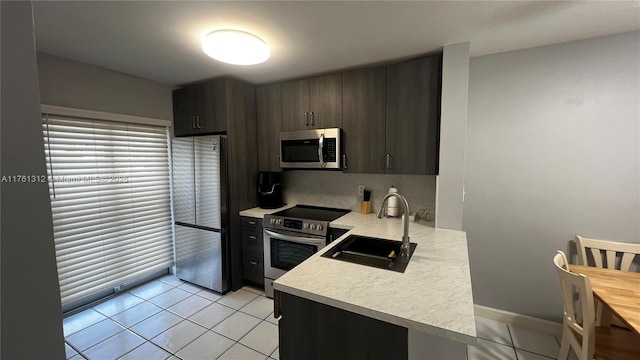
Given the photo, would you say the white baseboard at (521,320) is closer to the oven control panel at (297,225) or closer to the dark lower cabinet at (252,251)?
the oven control panel at (297,225)

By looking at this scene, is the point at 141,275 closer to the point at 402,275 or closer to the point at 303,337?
the point at 303,337

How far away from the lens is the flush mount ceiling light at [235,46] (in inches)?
65.4

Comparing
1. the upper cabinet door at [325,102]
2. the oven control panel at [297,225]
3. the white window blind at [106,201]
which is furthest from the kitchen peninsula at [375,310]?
the white window blind at [106,201]

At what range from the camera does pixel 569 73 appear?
6.39 feet

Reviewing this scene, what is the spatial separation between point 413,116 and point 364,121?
457 millimetres

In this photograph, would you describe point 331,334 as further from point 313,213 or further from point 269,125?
point 269,125

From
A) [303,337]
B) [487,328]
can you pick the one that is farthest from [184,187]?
[487,328]

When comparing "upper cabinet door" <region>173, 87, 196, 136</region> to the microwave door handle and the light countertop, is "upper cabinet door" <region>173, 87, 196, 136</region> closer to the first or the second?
the microwave door handle

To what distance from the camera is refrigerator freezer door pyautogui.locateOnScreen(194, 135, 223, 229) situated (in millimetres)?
2676

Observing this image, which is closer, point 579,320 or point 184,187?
point 579,320

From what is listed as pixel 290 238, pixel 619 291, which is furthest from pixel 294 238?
pixel 619 291

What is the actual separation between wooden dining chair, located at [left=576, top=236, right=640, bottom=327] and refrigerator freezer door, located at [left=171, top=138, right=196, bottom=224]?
3.63 m

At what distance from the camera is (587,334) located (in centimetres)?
134

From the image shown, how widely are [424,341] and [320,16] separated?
1889mm
